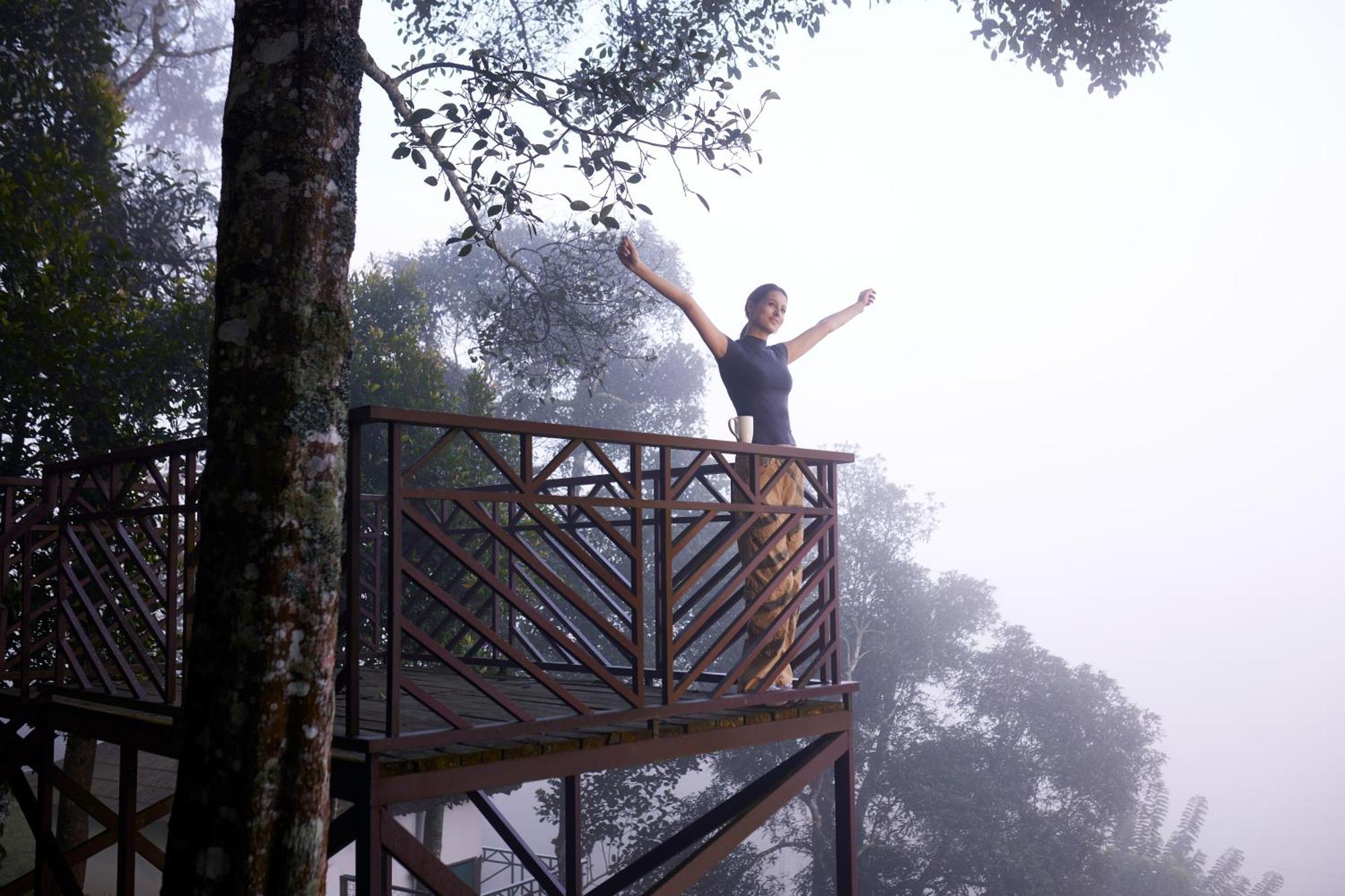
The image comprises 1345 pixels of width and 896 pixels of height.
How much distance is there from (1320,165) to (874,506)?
2699 cm

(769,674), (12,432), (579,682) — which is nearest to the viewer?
(769,674)

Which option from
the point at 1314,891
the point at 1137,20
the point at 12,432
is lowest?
the point at 1314,891

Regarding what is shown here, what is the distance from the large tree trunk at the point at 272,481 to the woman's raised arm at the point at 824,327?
9.55ft

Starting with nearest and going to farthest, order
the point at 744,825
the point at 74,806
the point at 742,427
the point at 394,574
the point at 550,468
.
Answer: the point at 394,574, the point at 550,468, the point at 744,825, the point at 742,427, the point at 74,806

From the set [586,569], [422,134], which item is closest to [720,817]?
[586,569]

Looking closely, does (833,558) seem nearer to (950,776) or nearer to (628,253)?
(628,253)

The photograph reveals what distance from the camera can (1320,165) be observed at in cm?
4278

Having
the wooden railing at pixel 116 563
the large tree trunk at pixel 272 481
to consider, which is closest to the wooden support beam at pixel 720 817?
the wooden railing at pixel 116 563

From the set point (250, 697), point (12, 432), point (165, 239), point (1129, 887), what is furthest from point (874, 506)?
point (250, 697)

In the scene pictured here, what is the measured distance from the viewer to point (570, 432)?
4.19m

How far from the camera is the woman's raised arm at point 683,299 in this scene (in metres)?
4.88

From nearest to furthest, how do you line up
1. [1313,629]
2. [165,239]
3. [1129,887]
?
[165,239], [1129,887], [1313,629]

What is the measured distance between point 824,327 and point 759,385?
32.8 inches

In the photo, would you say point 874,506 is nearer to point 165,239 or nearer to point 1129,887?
point 1129,887
